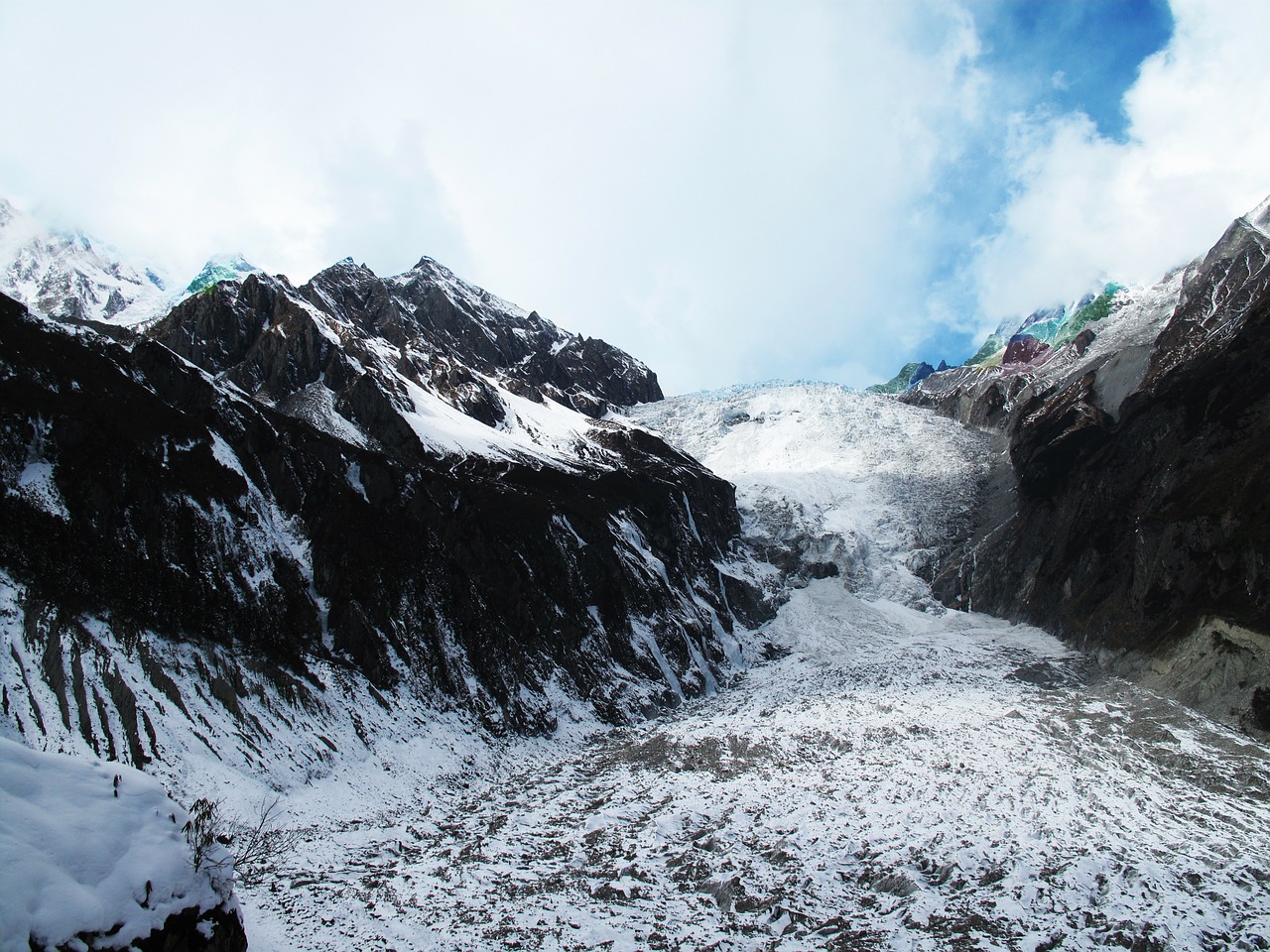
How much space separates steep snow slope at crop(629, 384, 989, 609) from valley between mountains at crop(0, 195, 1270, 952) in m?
1.95

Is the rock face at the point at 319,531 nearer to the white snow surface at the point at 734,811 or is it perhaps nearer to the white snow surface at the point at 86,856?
the white snow surface at the point at 734,811

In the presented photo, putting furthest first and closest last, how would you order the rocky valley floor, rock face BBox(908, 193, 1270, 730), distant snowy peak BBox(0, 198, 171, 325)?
distant snowy peak BBox(0, 198, 171, 325), rock face BBox(908, 193, 1270, 730), the rocky valley floor

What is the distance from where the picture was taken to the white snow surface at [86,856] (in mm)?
9430

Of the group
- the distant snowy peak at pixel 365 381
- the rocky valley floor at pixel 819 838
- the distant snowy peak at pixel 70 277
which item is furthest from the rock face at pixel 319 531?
the distant snowy peak at pixel 70 277

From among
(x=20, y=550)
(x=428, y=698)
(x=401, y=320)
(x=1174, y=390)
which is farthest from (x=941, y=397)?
(x=20, y=550)

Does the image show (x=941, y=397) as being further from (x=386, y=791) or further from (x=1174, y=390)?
(x=386, y=791)

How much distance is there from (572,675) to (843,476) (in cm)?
7040

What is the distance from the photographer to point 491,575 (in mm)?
51094

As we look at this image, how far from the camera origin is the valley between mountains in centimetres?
2297

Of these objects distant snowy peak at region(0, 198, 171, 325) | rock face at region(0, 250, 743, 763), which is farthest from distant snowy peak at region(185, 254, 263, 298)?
rock face at region(0, 250, 743, 763)

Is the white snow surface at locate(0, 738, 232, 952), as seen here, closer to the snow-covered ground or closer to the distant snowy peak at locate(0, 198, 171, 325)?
the snow-covered ground

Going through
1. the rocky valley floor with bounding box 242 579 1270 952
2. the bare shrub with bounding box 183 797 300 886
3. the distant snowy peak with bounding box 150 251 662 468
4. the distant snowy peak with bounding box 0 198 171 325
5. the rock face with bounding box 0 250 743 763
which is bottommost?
the rocky valley floor with bounding box 242 579 1270 952

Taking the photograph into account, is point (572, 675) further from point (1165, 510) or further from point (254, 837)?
point (1165, 510)

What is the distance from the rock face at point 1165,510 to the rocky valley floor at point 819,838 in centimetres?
570
